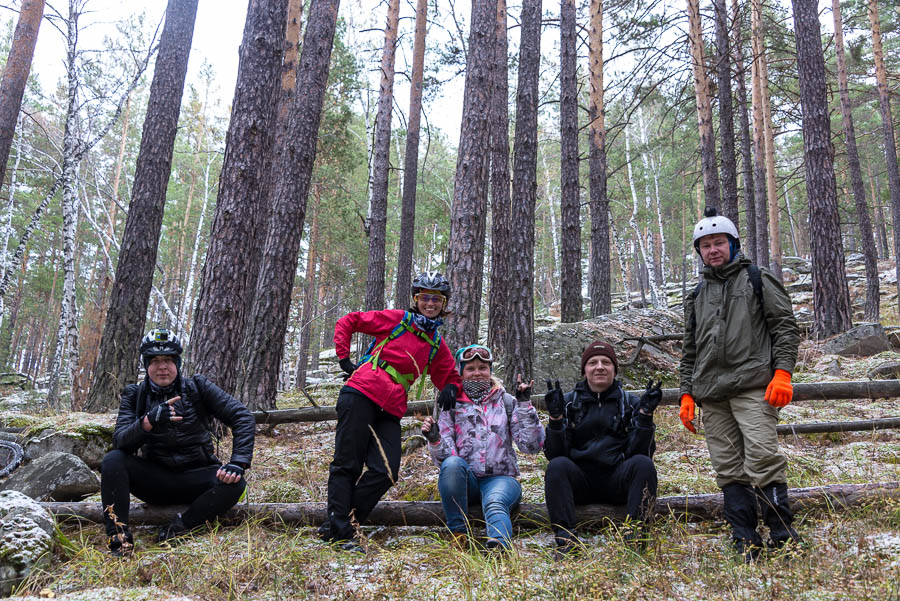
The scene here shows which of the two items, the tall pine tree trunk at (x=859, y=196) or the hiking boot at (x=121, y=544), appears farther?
the tall pine tree trunk at (x=859, y=196)

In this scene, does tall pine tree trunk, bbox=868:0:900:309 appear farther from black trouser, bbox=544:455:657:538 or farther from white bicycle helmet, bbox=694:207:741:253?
black trouser, bbox=544:455:657:538

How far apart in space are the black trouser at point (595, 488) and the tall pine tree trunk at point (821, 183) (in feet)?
28.9

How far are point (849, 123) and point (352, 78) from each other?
16.3m

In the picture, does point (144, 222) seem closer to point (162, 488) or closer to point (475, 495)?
point (162, 488)

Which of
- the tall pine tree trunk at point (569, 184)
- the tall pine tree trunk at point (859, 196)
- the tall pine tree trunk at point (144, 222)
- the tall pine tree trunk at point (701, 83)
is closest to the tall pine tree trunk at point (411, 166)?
the tall pine tree trunk at point (569, 184)

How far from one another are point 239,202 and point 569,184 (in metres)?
7.99

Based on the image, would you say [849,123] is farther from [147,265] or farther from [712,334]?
[147,265]

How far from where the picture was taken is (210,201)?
3183 cm

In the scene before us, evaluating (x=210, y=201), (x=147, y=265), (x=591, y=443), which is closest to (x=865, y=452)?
(x=591, y=443)

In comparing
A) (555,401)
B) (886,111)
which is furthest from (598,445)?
(886,111)

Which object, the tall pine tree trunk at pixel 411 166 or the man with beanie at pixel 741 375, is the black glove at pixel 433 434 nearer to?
the man with beanie at pixel 741 375

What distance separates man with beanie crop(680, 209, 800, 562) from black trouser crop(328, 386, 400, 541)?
2.16 meters

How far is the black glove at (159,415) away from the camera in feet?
12.3

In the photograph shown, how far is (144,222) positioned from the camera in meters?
8.79
